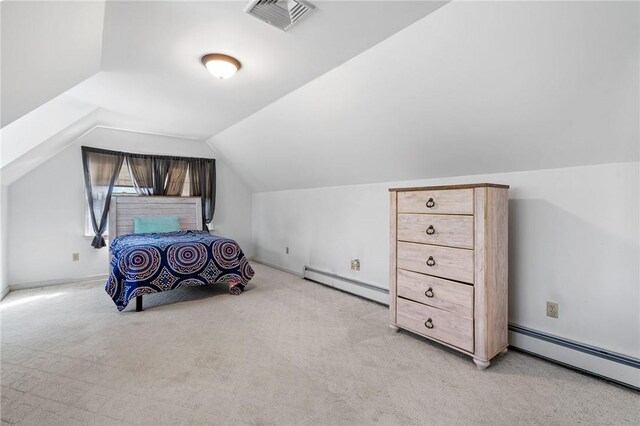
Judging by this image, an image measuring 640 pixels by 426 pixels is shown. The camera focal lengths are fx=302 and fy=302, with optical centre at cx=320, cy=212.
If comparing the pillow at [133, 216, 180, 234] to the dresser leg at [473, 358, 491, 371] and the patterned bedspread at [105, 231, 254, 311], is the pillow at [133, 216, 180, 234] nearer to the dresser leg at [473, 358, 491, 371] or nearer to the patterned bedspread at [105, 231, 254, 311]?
the patterned bedspread at [105, 231, 254, 311]

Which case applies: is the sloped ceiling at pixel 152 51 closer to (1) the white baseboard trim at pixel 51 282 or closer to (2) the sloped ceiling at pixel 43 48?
(2) the sloped ceiling at pixel 43 48

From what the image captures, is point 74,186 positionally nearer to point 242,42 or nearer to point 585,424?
point 242,42

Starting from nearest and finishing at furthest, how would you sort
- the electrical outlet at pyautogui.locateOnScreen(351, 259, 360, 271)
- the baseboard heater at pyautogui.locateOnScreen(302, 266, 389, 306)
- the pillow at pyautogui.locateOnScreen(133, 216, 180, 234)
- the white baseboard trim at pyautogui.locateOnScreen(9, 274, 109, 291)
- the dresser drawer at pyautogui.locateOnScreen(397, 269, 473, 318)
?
the dresser drawer at pyautogui.locateOnScreen(397, 269, 473, 318) < the baseboard heater at pyautogui.locateOnScreen(302, 266, 389, 306) < the electrical outlet at pyautogui.locateOnScreen(351, 259, 360, 271) < the white baseboard trim at pyautogui.locateOnScreen(9, 274, 109, 291) < the pillow at pyautogui.locateOnScreen(133, 216, 180, 234)

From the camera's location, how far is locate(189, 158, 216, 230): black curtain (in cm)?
520

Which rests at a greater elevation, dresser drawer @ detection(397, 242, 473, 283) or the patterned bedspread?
dresser drawer @ detection(397, 242, 473, 283)

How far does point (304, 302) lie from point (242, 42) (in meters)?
2.52

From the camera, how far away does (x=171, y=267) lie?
324cm

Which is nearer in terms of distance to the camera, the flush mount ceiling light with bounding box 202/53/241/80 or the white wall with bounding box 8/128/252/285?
the flush mount ceiling light with bounding box 202/53/241/80

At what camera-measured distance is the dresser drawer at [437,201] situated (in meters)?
2.06

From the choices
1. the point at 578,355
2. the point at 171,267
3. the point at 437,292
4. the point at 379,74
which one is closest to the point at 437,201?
the point at 437,292

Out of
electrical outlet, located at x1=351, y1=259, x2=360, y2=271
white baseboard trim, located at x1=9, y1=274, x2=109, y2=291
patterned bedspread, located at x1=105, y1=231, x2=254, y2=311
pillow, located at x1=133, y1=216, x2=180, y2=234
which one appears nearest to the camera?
patterned bedspread, located at x1=105, y1=231, x2=254, y2=311

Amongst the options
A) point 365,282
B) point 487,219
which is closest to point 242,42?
point 487,219

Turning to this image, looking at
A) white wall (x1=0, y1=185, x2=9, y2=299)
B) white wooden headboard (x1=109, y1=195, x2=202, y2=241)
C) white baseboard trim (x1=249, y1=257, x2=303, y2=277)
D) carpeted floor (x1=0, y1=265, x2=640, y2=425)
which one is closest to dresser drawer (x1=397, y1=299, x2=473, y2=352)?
carpeted floor (x1=0, y1=265, x2=640, y2=425)

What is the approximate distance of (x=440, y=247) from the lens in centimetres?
221
